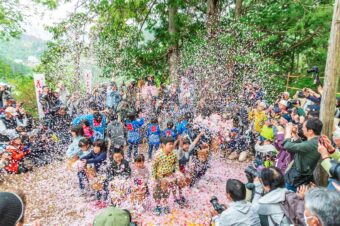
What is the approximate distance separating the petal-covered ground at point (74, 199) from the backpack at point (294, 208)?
8.87 feet

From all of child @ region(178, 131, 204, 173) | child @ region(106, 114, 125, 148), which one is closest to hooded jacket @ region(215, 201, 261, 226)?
child @ region(178, 131, 204, 173)

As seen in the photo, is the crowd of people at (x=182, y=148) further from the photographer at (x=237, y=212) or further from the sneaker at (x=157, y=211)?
the sneaker at (x=157, y=211)

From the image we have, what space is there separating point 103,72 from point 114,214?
12.8 metres

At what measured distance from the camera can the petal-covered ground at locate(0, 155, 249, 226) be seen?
237 inches

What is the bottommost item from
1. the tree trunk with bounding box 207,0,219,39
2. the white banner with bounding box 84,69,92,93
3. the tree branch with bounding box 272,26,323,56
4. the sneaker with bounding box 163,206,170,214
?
the sneaker with bounding box 163,206,170,214

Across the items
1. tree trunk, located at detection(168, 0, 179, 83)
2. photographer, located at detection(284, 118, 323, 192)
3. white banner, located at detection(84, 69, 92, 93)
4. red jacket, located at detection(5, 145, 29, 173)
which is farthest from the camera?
tree trunk, located at detection(168, 0, 179, 83)

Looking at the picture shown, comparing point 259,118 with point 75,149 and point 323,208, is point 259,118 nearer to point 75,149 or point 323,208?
point 75,149

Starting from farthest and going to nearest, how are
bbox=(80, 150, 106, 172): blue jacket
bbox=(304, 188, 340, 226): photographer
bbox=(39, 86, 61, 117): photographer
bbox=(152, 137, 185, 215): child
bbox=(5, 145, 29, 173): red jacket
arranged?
bbox=(39, 86, 61, 117): photographer → bbox=(5, 145, 29, 173): red jacket → bbox=(80, 150, 106, 172): blue jacket → bbox=(152, 137, 185, 215): child → bbox=(304, 188, 340, 226): photographer

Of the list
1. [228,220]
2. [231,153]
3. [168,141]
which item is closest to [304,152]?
[228,220]

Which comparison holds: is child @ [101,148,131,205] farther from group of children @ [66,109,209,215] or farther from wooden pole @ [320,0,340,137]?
wooden pole @ [320,0,340,137]

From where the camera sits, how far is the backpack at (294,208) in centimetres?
329

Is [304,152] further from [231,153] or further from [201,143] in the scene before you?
[231,153]

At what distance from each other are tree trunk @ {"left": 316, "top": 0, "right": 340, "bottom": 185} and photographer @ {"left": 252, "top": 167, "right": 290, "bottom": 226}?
1.71 metres

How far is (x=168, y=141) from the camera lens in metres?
5.81
